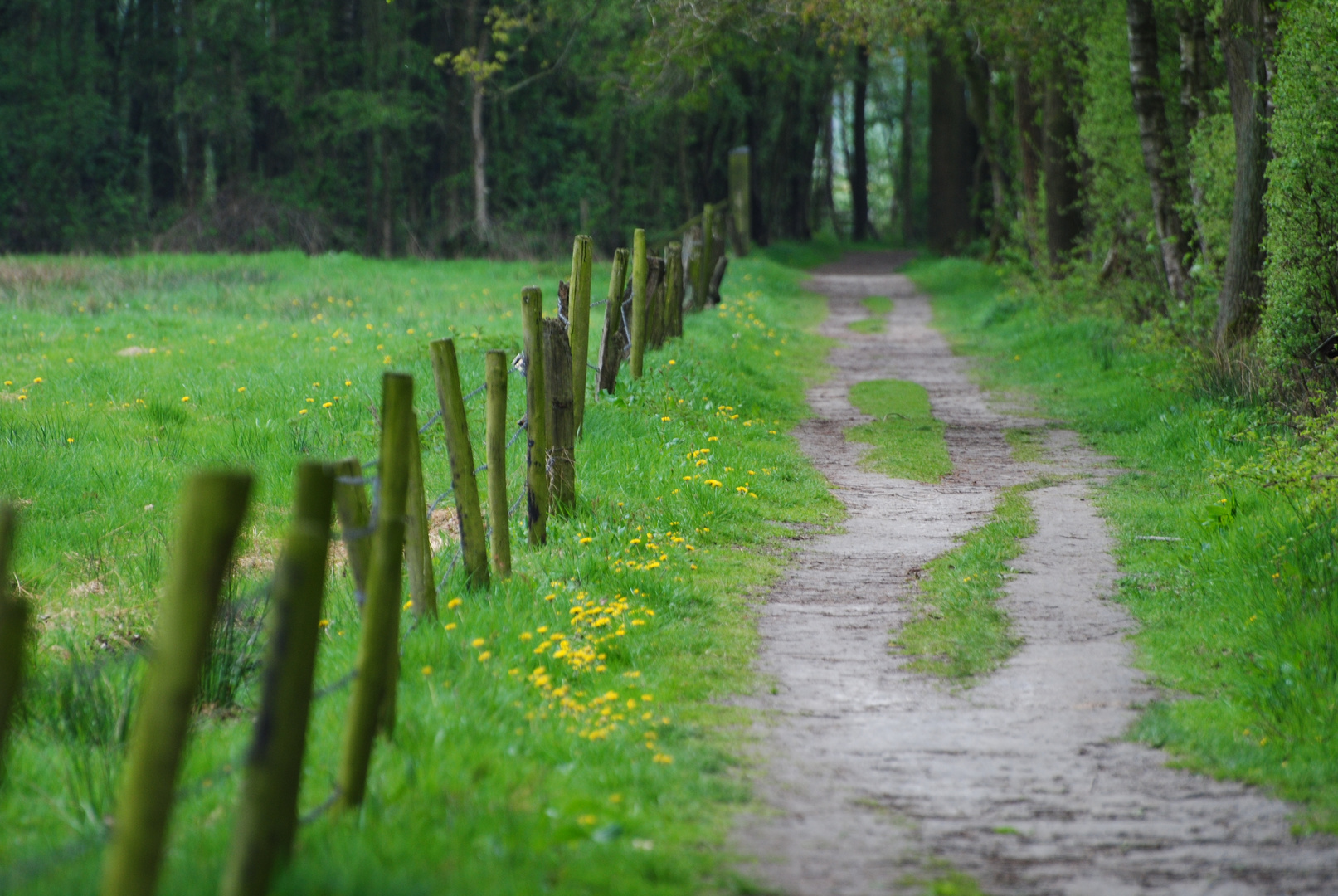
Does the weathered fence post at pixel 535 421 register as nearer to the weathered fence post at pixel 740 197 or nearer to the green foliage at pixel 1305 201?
the green foliage at pixel 1305 201

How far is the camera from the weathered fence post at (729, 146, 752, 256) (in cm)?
3130

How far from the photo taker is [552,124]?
40938 millimetres

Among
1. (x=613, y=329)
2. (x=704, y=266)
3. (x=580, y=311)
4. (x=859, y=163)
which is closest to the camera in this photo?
(x=580, y=311)

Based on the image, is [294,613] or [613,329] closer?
[294,613]

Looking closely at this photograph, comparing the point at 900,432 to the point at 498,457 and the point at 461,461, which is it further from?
the point at 461,461

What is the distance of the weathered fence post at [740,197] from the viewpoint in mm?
31297

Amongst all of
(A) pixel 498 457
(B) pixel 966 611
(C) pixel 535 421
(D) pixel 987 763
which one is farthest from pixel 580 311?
(D) pixel 987 763

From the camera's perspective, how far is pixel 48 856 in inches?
131

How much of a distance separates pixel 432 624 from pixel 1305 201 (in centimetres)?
786

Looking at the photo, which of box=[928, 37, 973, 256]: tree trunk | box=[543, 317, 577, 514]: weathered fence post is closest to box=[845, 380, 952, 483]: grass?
box=[543, 317, 577, 514]: weathered fence post

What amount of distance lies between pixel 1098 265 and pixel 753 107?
67.4ft

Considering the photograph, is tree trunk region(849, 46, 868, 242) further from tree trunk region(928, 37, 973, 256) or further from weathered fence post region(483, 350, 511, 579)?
weathered fence post region(483, 350, 511, 579)

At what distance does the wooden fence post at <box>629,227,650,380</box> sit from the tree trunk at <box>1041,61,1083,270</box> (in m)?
10.3

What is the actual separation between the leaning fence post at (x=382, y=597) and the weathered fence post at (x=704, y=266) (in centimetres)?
1423
